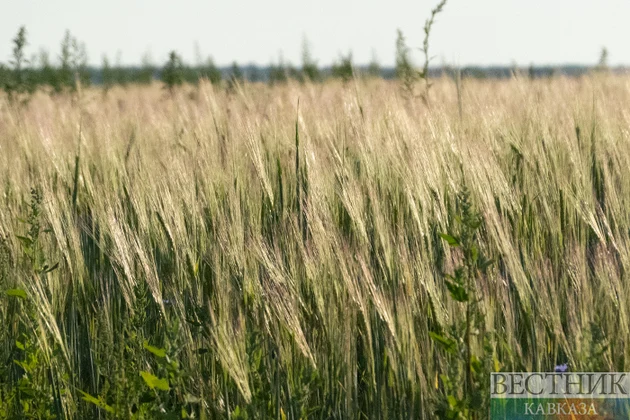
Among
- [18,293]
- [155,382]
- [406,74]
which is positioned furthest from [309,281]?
[406,74]

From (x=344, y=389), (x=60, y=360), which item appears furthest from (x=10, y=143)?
(x=344, y=389)

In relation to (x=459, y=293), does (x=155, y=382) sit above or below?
below

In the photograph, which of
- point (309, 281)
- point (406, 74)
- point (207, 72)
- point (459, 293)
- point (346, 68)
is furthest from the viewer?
point (207, 72)

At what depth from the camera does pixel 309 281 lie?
6.60 ft

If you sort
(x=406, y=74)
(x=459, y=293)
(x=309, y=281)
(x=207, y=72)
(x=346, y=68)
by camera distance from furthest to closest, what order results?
1. (x=207, y=72)
2. (x=346, y=68)
3. (x=406, y=74)
4. (x=309, y=281)
5. (x=459, y=293)

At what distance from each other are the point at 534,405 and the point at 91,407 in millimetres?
1099

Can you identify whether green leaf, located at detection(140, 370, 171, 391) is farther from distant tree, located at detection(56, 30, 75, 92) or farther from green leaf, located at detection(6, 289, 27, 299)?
distant tree, located at detection(56, 30, 75, 92)

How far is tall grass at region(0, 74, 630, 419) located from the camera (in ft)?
5.75

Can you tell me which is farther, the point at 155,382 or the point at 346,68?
the point at 346,68

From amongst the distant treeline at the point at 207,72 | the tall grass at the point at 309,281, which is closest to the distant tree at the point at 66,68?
the distant treeline at the point at 207,72

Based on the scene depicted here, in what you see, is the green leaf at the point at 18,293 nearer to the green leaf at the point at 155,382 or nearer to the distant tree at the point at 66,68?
the green leaf at the point at 155,382

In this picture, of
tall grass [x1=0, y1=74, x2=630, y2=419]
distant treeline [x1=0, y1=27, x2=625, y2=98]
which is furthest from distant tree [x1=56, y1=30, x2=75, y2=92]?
tall grass [x1=0, y1=74, x2=630, y2=419]

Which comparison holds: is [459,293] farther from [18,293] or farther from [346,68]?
[346,68]

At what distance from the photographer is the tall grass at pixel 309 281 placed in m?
1.75
